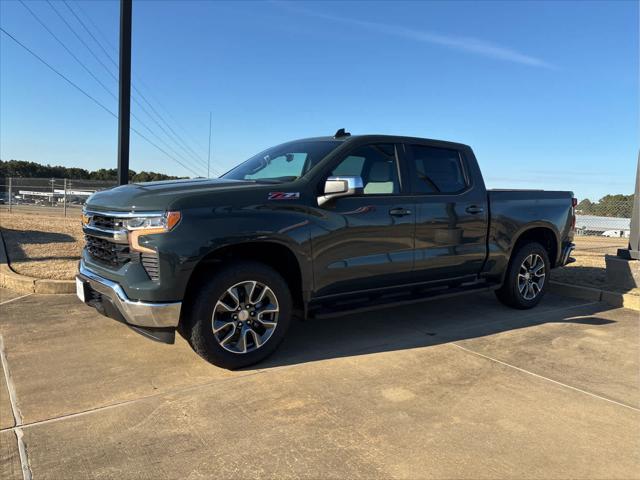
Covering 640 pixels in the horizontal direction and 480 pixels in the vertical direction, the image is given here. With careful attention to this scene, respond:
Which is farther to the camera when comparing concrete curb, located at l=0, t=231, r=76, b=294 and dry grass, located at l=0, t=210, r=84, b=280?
dry grass, located at l=0, t=210, r=84, b=280

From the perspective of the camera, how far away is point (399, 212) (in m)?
4.78

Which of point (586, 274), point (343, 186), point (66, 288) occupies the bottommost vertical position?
point (66, 288)

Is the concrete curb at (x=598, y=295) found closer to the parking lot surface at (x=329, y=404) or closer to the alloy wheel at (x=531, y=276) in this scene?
the alloy wheel at (x=531, y=276)

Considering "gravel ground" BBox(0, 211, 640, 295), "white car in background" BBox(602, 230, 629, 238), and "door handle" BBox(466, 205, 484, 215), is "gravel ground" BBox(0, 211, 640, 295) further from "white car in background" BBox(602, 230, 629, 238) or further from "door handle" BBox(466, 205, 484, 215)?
"white car in background" BBox(602, 230, 629, 238)

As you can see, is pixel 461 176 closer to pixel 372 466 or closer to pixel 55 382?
pixel 372 466

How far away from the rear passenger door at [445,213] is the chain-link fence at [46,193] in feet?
57.8

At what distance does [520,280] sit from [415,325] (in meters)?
1.67

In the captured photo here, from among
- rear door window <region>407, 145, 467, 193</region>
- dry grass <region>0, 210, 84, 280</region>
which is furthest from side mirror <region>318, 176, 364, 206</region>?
dry grass <region>0, 210, 84, 280</region>

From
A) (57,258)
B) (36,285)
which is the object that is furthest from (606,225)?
(36,285)

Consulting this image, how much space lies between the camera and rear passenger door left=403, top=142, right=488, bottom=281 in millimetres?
5039

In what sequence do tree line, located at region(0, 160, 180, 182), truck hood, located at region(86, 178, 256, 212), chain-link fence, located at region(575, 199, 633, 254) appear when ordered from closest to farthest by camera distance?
truck hood, located at region(86, 178, 256, 212) < chain-link fence, located at region(575, 199, 633, 254) < tree line, located at region(0, 160, 180, 182)

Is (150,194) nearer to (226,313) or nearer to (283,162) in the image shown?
(226,313)

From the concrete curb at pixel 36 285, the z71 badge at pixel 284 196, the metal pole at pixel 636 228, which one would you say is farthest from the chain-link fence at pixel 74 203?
the z71 badge at pixel 284 196

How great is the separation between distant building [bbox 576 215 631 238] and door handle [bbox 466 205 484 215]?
566 inches
